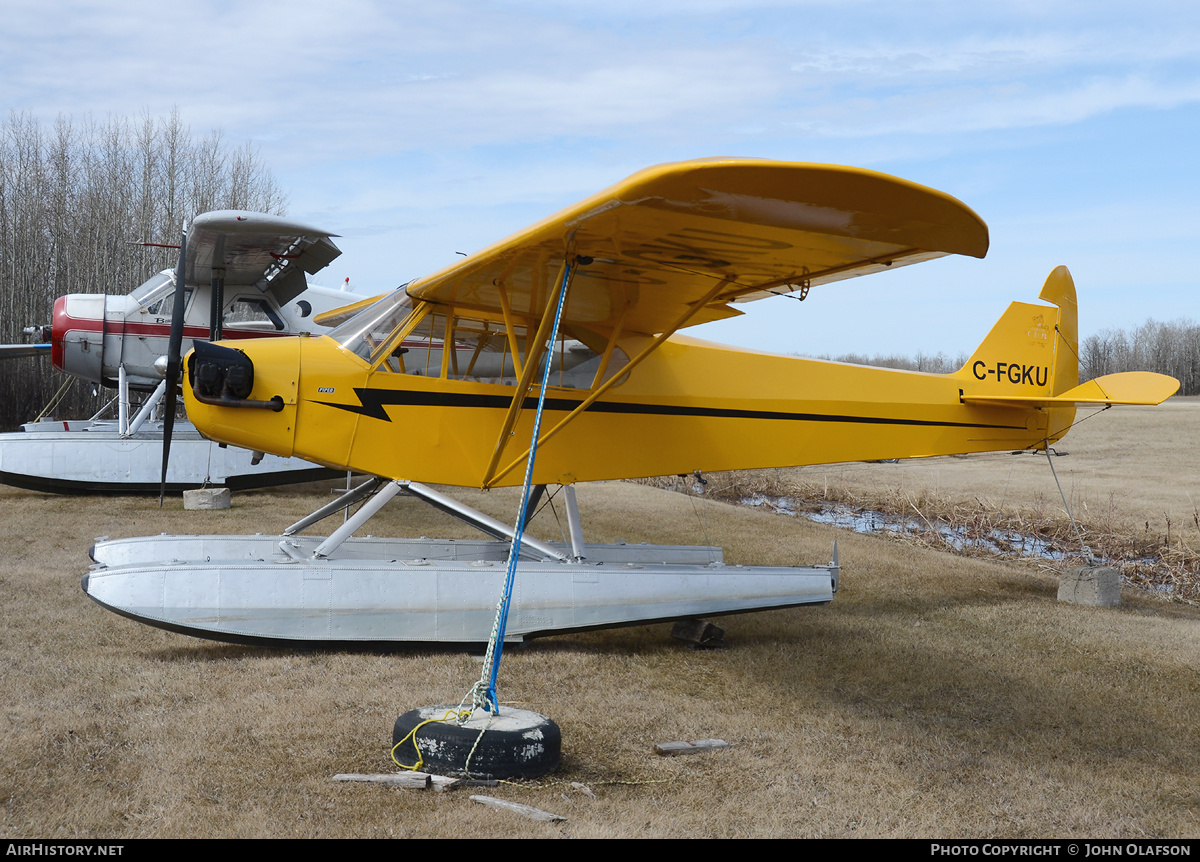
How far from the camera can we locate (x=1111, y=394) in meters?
7.57

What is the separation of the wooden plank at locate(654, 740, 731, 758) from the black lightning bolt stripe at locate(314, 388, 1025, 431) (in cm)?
280

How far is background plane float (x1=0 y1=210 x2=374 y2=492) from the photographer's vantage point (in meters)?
11.4

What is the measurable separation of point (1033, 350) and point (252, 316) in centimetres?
1108

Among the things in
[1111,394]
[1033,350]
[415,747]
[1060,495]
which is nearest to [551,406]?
[415,747]

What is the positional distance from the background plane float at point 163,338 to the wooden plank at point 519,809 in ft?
26.2

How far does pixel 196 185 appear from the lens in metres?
30.0

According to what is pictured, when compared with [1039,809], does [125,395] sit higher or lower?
higher

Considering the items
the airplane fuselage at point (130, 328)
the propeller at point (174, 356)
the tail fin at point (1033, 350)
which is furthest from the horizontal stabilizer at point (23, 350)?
the tail fin at point (1033, 350)

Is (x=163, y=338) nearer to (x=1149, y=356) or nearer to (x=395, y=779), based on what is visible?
(x=395, y=779)

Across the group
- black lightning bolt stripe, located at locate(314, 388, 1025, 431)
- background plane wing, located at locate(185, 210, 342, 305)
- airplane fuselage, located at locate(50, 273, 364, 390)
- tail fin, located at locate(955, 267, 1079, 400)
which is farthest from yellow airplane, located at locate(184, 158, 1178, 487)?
airplane fuselage, located at locate(50, 273, 364, 390)

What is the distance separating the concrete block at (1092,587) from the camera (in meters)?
7.94
